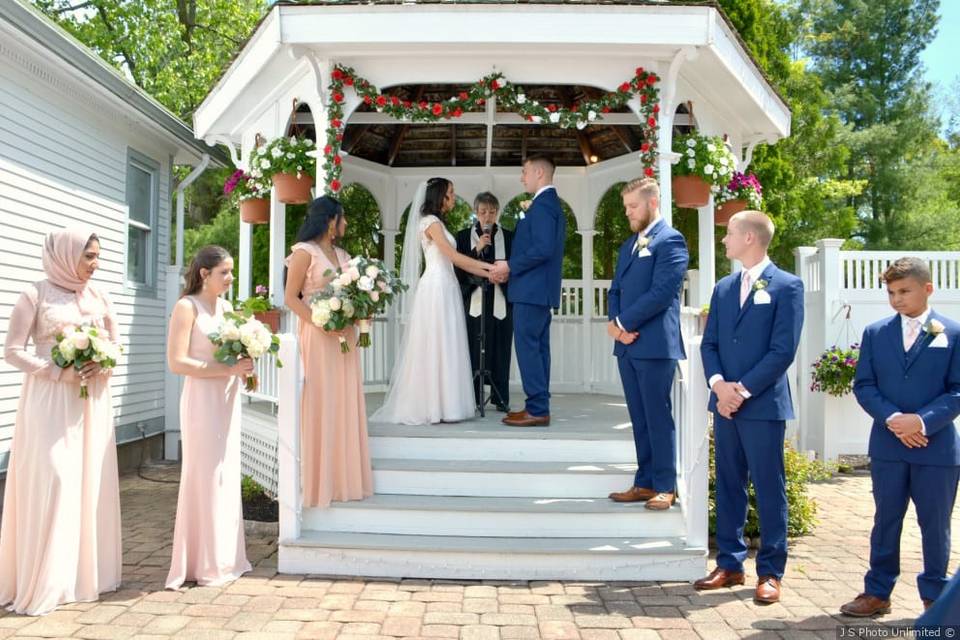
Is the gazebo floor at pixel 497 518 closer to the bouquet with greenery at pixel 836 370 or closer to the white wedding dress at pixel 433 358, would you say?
the white wedding dress at pixel 433 358

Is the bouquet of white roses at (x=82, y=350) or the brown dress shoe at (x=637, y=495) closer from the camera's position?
the bouquet of white roses at (x=82, y=350)

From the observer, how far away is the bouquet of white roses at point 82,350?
3910 millimetres

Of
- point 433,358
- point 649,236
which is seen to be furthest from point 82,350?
point 649,236

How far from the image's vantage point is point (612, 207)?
16.4m

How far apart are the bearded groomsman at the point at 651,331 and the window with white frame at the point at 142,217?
7.14 metres

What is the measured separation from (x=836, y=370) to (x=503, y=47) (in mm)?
5717

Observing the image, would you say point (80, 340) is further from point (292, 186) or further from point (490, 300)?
point (490, 300)

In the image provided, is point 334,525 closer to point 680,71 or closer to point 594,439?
point 594,439

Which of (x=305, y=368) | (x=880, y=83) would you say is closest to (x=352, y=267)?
(x=305, y=368)

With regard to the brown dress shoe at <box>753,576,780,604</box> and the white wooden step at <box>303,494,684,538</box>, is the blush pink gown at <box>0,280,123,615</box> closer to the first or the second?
the white wooden step at <box>303,494,684,538</box>

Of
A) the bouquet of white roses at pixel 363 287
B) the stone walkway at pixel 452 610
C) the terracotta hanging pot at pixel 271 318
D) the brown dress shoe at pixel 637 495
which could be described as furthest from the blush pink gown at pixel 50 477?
the brown dress shoe at pixel 637 495

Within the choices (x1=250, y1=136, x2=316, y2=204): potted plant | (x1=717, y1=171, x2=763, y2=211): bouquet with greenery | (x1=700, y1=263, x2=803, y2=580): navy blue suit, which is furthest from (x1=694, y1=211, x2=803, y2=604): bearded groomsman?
(x1=250, y1=136, x2=316, y2=204): potted plant

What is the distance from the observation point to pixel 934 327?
3.67 m

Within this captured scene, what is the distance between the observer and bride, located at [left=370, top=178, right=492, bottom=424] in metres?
5.73
